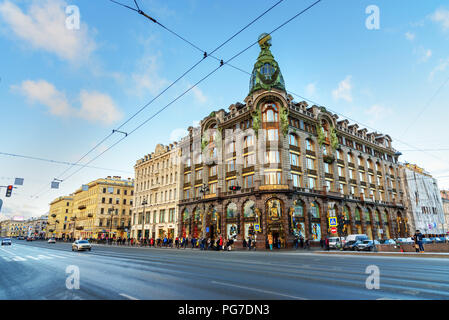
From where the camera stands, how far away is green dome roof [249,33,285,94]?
132 feet

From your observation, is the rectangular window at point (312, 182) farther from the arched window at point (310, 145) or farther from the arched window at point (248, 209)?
the arched window at point (248, 209)

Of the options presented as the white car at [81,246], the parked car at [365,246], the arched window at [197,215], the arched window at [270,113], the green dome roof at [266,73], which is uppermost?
the green dome roof at [266,73]

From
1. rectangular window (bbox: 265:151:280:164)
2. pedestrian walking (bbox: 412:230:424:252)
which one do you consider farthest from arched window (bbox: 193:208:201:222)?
pedestrian walking (bbox: 412:230:424:252)

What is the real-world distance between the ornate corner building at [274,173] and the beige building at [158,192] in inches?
121

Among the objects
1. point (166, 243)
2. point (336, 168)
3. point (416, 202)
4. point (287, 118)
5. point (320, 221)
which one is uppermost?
point (287, 118)

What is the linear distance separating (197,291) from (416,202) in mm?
76423

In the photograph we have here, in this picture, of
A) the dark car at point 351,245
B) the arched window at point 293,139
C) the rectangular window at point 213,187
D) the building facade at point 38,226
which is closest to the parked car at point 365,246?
the dark car at point 351,245

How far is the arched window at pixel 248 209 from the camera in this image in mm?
36938

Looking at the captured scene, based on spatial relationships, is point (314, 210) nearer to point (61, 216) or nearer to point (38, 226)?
point (61, 216)

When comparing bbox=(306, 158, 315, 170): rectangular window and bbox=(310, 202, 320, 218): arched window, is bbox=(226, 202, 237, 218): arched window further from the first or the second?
bbox=(306, 158, 315, 170): rectangular window

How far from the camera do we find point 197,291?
647cm

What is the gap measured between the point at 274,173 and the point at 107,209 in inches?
2184
